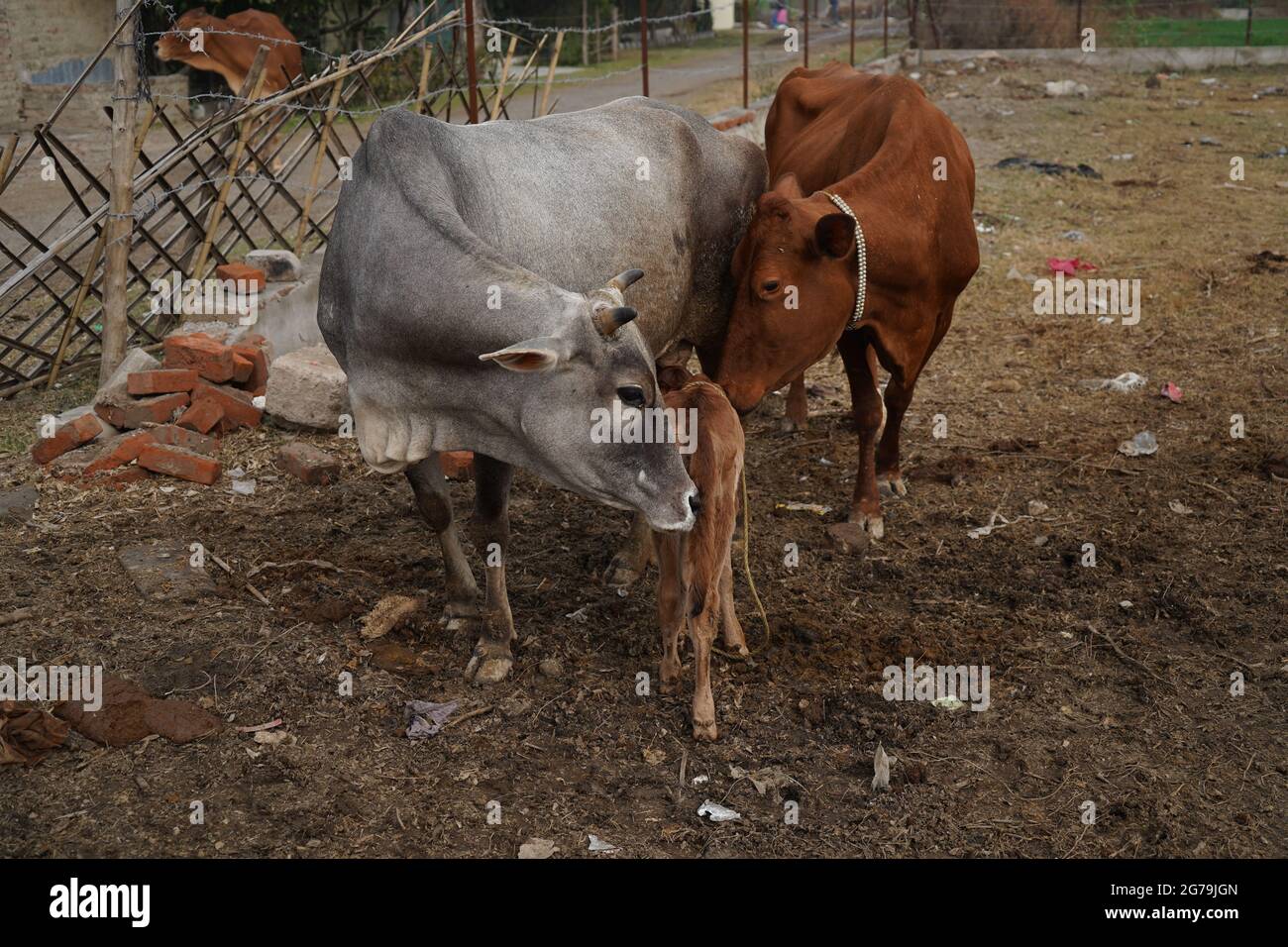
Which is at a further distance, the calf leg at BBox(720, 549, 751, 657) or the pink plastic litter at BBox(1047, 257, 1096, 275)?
the pink plastic litter at BBox(1047, 257, 1096, 275)

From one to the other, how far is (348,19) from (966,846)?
17338mm

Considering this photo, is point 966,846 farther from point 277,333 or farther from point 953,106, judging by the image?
point 953,106

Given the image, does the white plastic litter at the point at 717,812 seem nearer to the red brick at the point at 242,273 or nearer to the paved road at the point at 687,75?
the red brick at the point at 242,273

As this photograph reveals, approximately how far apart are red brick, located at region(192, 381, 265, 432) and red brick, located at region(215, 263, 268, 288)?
936mm

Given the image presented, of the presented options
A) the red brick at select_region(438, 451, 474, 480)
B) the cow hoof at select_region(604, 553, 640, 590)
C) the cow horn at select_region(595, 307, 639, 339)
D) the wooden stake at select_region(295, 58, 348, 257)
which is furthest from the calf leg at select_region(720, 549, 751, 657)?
the wooden stake at select_region(295, 58, 348, 257)

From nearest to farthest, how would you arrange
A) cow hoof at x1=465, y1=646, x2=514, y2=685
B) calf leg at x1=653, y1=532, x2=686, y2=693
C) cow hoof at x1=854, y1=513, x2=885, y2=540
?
calf leg at x1=653, y1=532, x2=686, y2=693 < cow hoof at x1=465, y1=646, x2=514, y2=685 < cow hoof at x1=854, y1=513, x2=885, y2=540

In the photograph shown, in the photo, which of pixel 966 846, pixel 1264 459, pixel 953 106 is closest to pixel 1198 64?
pixel 953 106

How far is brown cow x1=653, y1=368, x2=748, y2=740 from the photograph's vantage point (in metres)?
3.99

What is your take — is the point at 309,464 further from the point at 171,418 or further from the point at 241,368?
the point at 241,368

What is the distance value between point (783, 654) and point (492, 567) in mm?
1059

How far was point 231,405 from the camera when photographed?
21.2 ft

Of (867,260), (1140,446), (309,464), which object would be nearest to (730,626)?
(867,260)

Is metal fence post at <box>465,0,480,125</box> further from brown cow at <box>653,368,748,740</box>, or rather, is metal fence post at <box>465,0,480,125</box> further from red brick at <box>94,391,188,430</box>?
brown cow at <box>653,368,748,740</box>

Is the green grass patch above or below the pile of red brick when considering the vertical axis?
above
